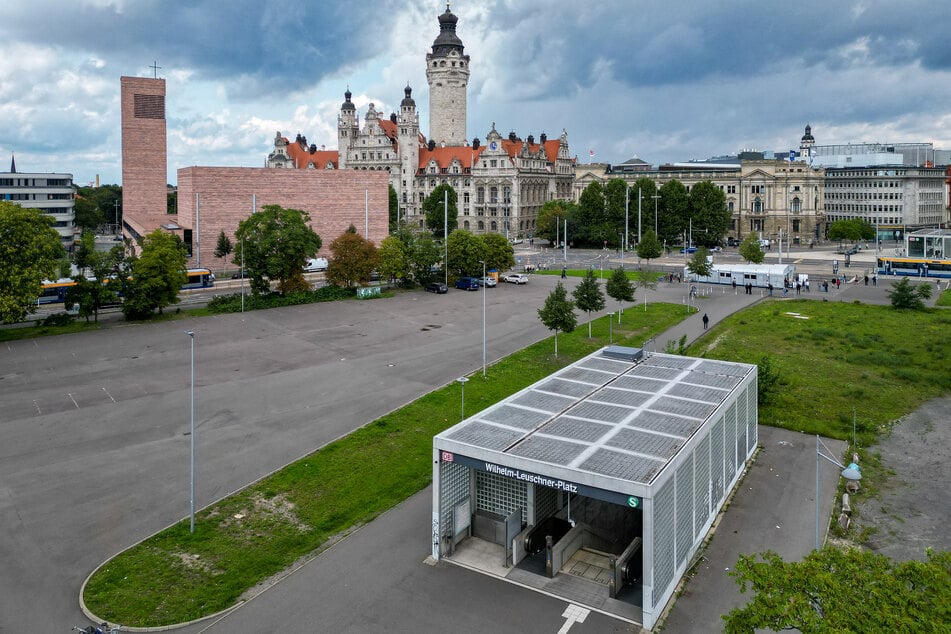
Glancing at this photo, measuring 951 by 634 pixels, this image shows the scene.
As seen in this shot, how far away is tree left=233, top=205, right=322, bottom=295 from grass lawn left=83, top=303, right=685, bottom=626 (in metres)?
29.4

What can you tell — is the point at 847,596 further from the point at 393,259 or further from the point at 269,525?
the point at 393,259

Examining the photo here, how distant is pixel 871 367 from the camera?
126ft

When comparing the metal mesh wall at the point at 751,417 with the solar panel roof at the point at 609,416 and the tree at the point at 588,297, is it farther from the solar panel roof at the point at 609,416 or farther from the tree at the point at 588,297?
the tree at the point at 588,297

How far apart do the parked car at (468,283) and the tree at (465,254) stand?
68cm

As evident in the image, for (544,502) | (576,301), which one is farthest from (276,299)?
(544,502)

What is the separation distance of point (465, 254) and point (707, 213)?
52724 millimetres

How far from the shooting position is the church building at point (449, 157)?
13212cm

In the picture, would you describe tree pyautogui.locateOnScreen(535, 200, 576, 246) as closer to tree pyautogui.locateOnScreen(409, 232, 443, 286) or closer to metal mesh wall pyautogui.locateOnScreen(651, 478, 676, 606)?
tree pyautogui.locateOnScreen(409, 232, 443, 286)

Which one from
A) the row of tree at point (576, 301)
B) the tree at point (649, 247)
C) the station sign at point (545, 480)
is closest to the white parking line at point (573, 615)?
the station sign at point (545, 480)

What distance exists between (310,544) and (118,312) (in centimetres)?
3988

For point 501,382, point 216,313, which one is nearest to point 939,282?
point 501,382

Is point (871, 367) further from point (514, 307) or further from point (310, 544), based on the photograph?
point (310, 544)

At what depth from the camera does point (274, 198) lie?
255 ft

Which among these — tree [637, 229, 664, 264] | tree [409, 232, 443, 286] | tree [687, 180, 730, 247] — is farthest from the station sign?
tree [687, 180, 730, 247]
